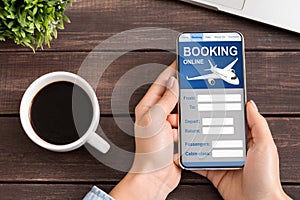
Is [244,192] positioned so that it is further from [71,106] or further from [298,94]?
[71,106]

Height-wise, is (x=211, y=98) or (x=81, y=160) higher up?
(x=211, y=98)

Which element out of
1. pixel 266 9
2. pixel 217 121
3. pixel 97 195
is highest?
pixel 266 9

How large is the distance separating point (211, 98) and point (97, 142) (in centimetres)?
18

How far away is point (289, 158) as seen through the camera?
2.66 ft

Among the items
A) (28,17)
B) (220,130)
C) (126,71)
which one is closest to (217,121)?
(220,130)

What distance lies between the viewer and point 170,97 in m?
0.80

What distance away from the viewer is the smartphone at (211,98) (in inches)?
31.2

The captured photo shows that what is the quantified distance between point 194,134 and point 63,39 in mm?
248

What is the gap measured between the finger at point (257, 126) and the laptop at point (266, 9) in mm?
130

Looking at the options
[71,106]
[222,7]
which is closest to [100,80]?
[71,106]

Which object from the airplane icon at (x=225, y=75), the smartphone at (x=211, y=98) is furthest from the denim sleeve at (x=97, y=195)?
the airplane icon at (x=225, y=75)

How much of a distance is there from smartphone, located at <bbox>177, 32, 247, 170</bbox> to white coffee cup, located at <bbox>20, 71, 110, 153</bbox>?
124 mm

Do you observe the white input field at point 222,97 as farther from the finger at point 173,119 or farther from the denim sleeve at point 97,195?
the denim sleeve at point 97,195

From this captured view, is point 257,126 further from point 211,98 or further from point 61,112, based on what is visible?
point 61,112
